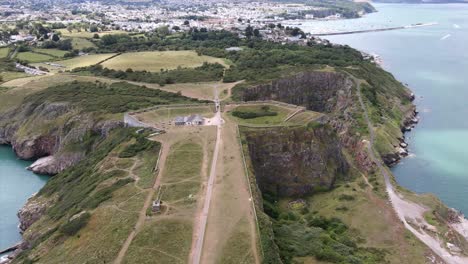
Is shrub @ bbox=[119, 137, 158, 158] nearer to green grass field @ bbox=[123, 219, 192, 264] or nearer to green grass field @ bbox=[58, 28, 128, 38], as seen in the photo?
green grass field @ bbox=[123, 219, 192, 264]

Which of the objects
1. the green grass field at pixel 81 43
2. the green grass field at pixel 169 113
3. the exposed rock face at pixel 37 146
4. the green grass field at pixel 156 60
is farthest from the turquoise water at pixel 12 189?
the green grass field at pixel 81 43

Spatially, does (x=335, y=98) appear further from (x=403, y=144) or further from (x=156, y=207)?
(x=156, y=207)

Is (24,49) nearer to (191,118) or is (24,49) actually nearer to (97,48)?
(97,48)

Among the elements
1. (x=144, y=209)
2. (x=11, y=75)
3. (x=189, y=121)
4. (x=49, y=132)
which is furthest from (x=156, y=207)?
(x=11, y=75)

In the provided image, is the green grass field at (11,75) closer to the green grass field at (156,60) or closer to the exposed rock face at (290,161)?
the green grass field at (156,60)

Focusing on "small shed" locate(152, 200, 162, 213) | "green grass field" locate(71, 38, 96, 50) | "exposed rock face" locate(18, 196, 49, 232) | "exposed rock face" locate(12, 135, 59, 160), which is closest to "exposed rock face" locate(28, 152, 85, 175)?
"exposed rock face" locate(12, 135, 59, 160)

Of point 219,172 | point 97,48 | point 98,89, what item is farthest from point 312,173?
point 97,48
